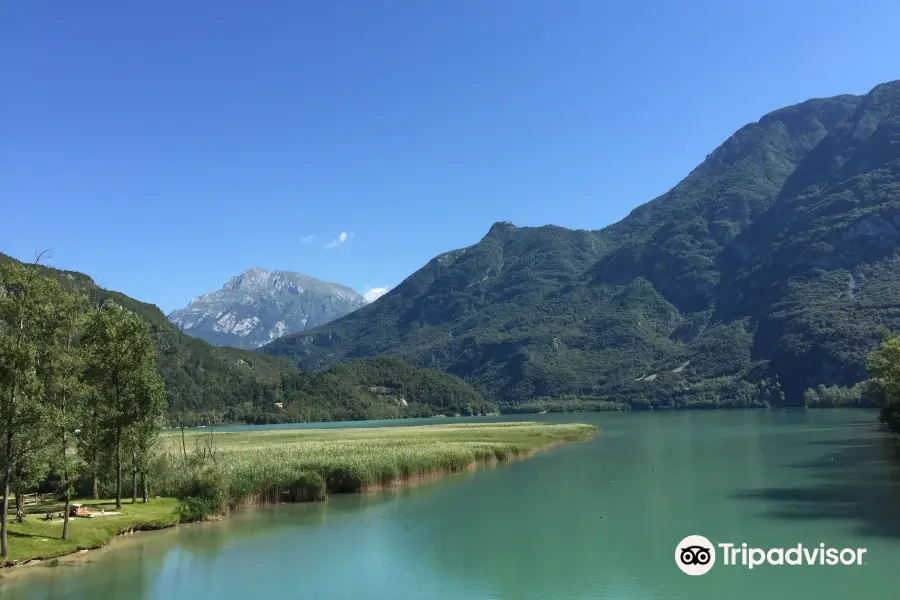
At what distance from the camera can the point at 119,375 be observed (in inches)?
1222

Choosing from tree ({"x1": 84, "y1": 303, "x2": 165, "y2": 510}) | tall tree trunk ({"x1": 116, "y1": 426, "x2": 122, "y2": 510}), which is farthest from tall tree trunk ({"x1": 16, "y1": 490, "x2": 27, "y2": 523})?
tree ({"x1": 84, "y1": 303, "x2": 165, "y2": 510})

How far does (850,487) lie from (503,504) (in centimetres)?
1750

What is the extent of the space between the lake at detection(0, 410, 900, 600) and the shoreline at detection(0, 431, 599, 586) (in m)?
0.36

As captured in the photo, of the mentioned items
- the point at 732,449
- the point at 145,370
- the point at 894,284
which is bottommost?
the point at 732,449

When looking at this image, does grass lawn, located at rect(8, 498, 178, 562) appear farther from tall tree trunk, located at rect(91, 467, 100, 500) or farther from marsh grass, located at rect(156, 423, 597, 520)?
marsh grass, located at rect(156, 423, 597, 520)

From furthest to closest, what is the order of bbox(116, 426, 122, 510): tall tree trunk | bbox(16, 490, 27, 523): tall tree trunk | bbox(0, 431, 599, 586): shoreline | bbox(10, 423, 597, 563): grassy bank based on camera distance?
bbox(116, 426, 122, 510): tall tree trunk < bbox(16, 490, 27, 523): tall tree trunk < bbox(10, 423, 597, 563): grassy bank < bbox(0, 431, 599, 586): shoreline

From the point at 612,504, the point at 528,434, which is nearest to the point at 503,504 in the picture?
the point at 612,504

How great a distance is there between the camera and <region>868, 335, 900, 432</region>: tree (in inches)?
2102

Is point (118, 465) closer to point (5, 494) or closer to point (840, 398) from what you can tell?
point (5, 494)

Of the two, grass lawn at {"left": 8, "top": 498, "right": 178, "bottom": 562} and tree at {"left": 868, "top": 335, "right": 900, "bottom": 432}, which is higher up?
tree at {"left": 868, "top": 335, "right": 900, "bottom": 432}

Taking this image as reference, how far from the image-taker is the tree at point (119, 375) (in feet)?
99.1

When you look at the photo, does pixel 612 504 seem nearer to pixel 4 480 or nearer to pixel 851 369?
pixel 4 480

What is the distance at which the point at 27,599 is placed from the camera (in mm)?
18984

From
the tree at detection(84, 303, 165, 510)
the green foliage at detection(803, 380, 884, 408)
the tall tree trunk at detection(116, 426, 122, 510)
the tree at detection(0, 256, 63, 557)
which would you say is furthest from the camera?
the green foliage at detection(803, 380, 884, 408)
